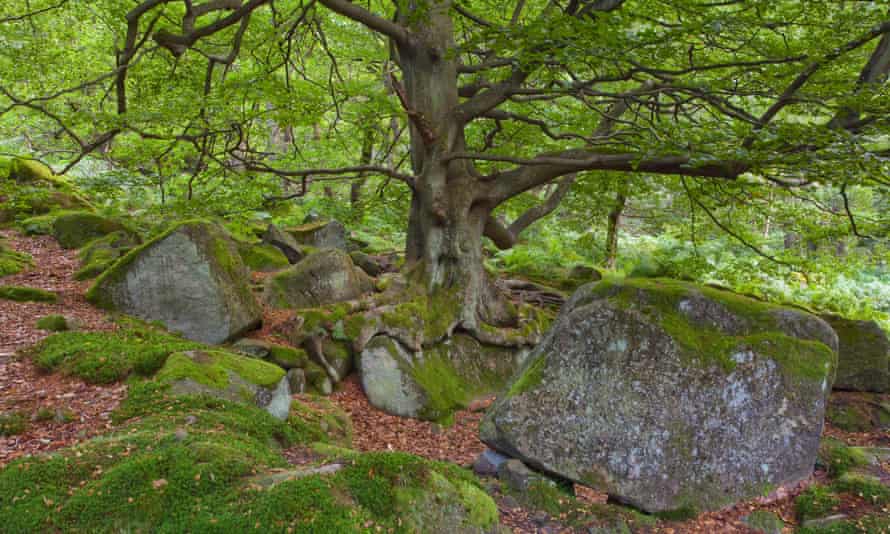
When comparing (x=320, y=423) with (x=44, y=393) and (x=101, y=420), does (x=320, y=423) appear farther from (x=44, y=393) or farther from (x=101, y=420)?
(x=44, y=393)

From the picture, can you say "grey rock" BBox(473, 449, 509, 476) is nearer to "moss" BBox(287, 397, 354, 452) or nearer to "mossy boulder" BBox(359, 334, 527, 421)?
"moss" BBox(287, 397, 354, 452)

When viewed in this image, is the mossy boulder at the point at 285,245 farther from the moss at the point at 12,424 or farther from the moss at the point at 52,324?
the moss at the point at 12,424

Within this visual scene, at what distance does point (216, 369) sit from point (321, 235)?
770 cm

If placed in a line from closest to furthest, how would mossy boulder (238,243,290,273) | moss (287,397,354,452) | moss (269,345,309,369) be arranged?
moss (287,397,354,452)
moss (269,345,309,369)
mossy boulder (238,243,290,273)

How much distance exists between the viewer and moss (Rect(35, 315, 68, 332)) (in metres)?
5.79

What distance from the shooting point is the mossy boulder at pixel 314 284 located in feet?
28.7

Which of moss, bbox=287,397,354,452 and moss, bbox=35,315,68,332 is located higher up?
moss, bbox=35,315,68,332

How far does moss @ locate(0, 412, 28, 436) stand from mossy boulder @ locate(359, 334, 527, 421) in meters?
4.39

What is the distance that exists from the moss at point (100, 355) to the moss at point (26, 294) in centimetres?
169

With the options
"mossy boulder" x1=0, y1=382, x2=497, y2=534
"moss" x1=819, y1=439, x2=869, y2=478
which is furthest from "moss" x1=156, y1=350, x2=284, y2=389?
"moss" x1=819, y1=439, x2=869, y2=478

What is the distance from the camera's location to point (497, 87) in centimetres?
808

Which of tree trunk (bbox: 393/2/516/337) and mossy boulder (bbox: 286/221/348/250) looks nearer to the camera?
tree trunk (bbox: 393/2/516/337)

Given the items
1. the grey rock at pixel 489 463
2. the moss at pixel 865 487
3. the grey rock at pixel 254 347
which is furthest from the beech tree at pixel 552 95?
the grey rock at pixel 489 463

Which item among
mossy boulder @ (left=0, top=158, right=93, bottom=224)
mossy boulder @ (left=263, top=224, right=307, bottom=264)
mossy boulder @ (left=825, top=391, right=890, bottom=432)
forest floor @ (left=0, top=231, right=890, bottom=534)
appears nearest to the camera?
forest floor @ (left=0, top=231, right=890, bottom=534)
